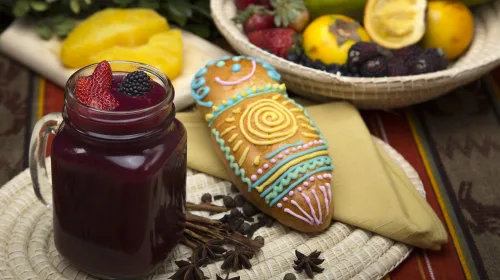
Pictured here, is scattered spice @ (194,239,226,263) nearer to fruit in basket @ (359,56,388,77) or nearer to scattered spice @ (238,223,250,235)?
scattered spice @ (238,223,250,235)

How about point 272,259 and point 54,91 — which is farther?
point 54,91

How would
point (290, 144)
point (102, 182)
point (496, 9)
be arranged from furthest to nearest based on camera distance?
point (496, 9), point (290, 144), point (102, 182)

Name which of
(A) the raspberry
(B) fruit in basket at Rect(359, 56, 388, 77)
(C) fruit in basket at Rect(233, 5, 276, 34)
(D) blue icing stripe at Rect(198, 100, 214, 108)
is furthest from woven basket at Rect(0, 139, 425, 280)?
(C) fruit in basket at Rect(233, 5, 276, 34)

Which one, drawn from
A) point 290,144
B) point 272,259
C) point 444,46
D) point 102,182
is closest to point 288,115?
point 290,144

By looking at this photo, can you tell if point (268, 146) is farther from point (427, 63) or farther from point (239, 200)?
point (427, 63)

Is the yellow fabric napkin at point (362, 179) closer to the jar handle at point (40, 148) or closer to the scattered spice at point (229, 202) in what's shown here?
the scattered spice at point (229, 202)

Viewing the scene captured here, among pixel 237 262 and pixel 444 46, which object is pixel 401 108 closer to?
pixel 444 46
